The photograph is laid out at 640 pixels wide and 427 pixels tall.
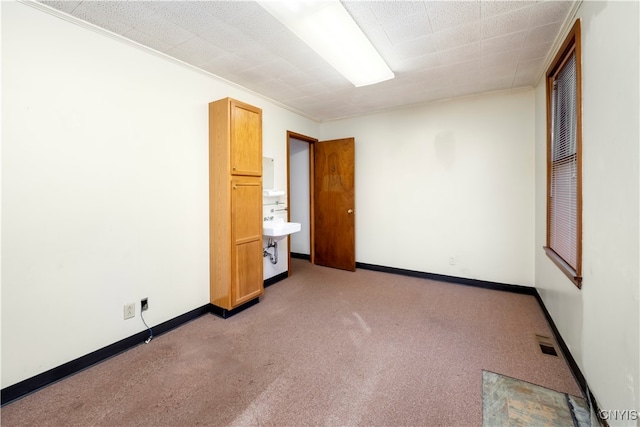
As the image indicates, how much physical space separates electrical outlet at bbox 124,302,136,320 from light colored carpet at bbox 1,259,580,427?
28 cm

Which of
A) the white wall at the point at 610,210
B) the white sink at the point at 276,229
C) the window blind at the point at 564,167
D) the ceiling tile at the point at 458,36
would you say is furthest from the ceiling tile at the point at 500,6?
the white sink at the point at 276,229

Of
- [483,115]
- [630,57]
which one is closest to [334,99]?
[483,115]

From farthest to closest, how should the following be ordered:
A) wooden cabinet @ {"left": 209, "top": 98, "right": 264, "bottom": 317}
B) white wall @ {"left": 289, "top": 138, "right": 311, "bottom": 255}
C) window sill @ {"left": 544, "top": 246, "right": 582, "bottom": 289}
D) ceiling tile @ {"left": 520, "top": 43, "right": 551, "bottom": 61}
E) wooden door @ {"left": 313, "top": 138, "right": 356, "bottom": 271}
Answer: white wall @ {"left": 289, "top": 138, "right": 311, "bottom": 255}, wooden door @ {"left": 313, "top": 138, "right": 356, "bottom": 271}, wooden cabinet @ {"left": 209, "top": 98, "right": 264, "bottom": 317}, ceiling tile @ {"left": 520, "top": 43, "right": 551, "bottom": 61}, window sill @ {"left": 544, "top": 246, "right": 582, "bottom": 289}

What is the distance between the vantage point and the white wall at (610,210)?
3.70 feet

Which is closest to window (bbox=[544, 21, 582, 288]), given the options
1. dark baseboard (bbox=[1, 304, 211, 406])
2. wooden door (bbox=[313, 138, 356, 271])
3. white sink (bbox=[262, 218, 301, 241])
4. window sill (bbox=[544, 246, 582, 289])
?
window sill (bbox=[544, 246, 582, 289])

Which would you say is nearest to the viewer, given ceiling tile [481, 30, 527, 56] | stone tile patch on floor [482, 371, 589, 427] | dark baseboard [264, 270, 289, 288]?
stone tile patch on floor [482, 371, 589, 427]

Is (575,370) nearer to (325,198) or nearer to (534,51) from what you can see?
(534,51)

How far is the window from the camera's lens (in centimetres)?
A: 174

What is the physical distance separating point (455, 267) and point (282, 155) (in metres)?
2.89

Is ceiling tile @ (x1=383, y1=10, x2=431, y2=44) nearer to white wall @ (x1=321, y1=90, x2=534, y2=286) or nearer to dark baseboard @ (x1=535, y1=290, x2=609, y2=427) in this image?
white wall @ (x1=321, y1=90, x2=534, y2=286)

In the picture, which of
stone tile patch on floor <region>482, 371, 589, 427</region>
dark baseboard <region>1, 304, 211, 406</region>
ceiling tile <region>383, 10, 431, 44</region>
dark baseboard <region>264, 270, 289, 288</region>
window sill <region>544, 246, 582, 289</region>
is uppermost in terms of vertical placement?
ceiling tile <region>383, 10, 431, 44</region>

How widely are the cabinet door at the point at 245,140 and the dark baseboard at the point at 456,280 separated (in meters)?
2.43

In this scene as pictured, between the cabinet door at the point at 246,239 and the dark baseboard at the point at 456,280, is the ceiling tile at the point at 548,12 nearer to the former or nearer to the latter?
the cabinet door at the point at 246,239

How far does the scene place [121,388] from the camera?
67.8 inches
